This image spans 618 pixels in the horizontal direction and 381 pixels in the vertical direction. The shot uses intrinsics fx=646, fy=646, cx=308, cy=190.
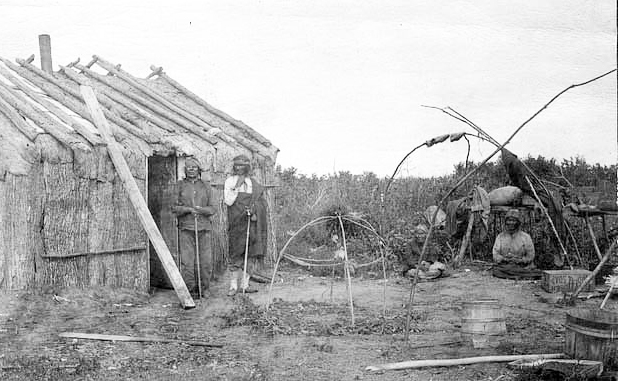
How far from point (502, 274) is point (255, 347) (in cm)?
558

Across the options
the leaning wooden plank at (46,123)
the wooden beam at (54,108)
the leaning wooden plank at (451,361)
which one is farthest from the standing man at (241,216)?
the leaning wooden plank at (451,361)

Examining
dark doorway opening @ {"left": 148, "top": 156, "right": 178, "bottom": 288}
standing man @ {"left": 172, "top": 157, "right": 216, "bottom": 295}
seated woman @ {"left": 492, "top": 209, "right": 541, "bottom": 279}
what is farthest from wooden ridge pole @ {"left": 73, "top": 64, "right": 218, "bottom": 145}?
seated woman @ {"left": 492, "top": 209, "right": 541, "bottom": 279}

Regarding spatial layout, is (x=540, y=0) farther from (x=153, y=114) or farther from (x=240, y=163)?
(x=153, y=114)

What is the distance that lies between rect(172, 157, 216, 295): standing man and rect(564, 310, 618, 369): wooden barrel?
16.9 feet

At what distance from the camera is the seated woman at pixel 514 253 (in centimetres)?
1034

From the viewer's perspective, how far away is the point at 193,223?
9062 millimetres

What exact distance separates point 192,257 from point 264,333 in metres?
2.57

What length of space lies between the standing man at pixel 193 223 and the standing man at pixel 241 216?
321 mm

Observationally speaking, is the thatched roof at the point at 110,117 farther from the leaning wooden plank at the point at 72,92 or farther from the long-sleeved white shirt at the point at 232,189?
the long-sleeved white shirt at the point at 232,189

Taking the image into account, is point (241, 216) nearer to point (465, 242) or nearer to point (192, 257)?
point (192, 257)

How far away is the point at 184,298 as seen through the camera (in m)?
8.27

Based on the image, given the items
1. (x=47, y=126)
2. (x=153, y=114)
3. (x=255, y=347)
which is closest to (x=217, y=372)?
(x=255, y=347)

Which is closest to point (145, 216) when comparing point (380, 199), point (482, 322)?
point (482, 322)

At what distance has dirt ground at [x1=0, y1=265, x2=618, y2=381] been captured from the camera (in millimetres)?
5453
